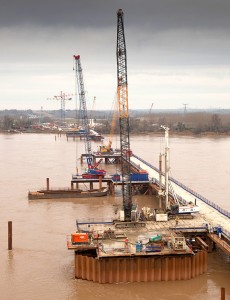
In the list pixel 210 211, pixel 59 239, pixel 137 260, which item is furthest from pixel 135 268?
pixel 210 211

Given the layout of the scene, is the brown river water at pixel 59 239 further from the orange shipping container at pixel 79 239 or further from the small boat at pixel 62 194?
the orange shipping container at pixel 79 239

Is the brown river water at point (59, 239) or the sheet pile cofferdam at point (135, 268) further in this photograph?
the sheet pile cofferdam at point (135, 268)

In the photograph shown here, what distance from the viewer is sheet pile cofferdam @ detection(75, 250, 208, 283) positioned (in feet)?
96.1

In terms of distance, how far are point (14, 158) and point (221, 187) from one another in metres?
40.9

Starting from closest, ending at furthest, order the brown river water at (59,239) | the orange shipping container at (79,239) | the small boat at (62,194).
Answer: the brown river water at (59,239), the orange shipping container at (79,239), the small boat at (62,194)

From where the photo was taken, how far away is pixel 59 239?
37.0 metres

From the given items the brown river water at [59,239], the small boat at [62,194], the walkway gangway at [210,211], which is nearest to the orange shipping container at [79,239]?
the brown river water at [59,239]

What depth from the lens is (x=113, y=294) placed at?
28156 millimetres

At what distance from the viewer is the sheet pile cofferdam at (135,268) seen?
29.3 metres

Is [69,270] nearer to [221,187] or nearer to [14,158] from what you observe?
[221,187]

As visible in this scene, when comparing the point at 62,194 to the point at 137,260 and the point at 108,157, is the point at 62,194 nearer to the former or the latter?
the point at 137,260

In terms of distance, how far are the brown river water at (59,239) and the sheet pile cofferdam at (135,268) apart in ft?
1.22

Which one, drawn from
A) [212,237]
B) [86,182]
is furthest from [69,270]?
[86,182]

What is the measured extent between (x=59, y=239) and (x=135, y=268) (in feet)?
29.4
